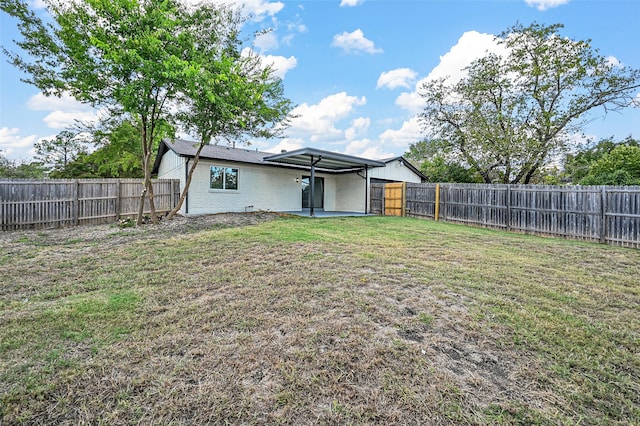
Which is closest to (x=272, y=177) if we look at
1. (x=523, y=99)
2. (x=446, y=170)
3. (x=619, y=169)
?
(x=446, y=170)

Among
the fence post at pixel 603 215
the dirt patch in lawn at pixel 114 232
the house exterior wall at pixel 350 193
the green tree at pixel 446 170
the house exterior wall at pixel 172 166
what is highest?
the green tree at pixel 446 170

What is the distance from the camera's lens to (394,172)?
16562mm

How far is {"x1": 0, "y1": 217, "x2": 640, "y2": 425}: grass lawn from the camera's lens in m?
1.67

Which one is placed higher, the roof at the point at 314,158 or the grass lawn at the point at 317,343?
the roof at the point at 314,158

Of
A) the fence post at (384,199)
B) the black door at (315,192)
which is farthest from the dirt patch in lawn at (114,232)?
the fence post at (384,199)

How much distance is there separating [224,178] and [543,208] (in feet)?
39.3

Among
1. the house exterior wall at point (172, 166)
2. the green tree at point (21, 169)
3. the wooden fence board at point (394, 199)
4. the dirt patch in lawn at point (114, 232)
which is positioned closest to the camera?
the dirt patch in lawn at point (114, 232)

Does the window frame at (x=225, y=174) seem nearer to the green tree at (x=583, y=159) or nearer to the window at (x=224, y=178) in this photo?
the window at (x=224, y=178)

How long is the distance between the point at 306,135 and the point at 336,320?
18.1 meters

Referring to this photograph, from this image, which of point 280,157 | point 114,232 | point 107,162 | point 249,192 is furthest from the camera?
point 107,162

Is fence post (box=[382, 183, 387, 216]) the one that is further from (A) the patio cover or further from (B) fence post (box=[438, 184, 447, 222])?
(B) fence post (box=[438, 184, 447, 222])

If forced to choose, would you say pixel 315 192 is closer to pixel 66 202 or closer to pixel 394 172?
pixel 394 172

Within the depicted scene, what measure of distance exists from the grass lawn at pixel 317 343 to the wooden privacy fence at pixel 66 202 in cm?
505

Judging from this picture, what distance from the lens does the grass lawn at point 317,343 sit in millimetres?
1671
